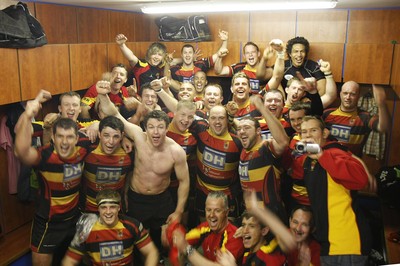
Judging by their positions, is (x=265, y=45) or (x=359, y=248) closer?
(x=359, y=248)

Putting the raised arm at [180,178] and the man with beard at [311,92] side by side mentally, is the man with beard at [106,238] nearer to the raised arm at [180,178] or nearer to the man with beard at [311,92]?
the raised arm at [180,178]

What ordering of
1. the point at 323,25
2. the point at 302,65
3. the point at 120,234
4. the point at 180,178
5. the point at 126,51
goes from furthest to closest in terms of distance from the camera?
1. the point at 323,25
2. the point at 126,51
3. the point at 302,65
4. the point at 180,178
5. the point at 120,234

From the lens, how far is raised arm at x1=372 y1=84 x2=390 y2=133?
3.29 metres

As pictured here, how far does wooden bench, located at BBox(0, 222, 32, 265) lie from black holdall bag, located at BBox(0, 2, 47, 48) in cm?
176

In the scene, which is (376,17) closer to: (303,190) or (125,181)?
(303,190)

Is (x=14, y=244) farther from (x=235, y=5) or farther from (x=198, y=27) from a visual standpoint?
(x=198, y=27)

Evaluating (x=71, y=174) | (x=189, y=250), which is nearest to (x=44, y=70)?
(x=71, y=174)

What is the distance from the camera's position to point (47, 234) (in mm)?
3375

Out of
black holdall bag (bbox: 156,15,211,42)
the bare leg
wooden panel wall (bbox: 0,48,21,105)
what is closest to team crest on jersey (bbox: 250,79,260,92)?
black holdall bag (bbox: 156,15,211,42)

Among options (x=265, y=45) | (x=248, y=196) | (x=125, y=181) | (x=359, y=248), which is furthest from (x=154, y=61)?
(x=359, y=248)

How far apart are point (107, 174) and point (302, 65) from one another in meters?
2.67

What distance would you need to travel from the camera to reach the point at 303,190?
346cm

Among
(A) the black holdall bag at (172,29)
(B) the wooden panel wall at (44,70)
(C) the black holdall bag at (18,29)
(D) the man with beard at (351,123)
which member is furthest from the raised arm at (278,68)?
(C) the black holdall bag at (18,29)

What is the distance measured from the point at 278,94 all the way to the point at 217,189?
3.58ft
